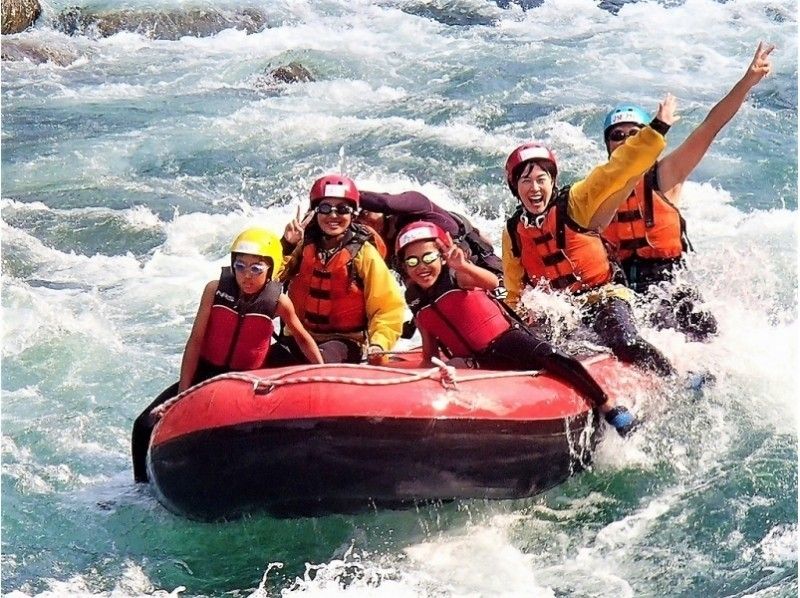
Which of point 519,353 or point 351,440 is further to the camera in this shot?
point 519,353

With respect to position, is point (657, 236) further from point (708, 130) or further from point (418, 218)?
point (418, 218)

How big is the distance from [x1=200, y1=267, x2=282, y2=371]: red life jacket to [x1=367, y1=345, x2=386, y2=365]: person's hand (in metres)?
0.52

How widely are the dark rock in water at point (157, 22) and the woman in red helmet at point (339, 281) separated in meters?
15.7

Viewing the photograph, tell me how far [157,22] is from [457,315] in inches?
668

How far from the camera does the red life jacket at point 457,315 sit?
5.50m

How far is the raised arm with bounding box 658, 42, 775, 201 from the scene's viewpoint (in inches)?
219

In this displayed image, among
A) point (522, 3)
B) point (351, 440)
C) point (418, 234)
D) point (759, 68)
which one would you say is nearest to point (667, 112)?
point (759, 68)

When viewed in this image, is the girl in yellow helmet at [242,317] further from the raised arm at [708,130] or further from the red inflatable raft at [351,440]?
the raised arm at [708,130]

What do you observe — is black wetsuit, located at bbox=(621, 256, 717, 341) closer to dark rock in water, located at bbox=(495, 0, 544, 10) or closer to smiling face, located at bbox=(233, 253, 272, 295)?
smiling face, located at bbox=(233, 253, 272, 295)

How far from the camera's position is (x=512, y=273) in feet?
20.3

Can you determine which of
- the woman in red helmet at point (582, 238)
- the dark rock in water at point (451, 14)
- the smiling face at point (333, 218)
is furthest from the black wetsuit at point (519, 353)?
the dark rock in water at point (451, 14)

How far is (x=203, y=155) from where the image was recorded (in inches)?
542

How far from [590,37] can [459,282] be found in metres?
15.6

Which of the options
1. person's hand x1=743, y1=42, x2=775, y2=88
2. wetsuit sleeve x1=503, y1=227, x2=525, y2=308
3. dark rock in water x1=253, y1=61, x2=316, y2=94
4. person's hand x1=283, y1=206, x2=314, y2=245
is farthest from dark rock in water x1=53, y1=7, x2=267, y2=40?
person's hand x1=743, y1=42, x2=775, y2=88
